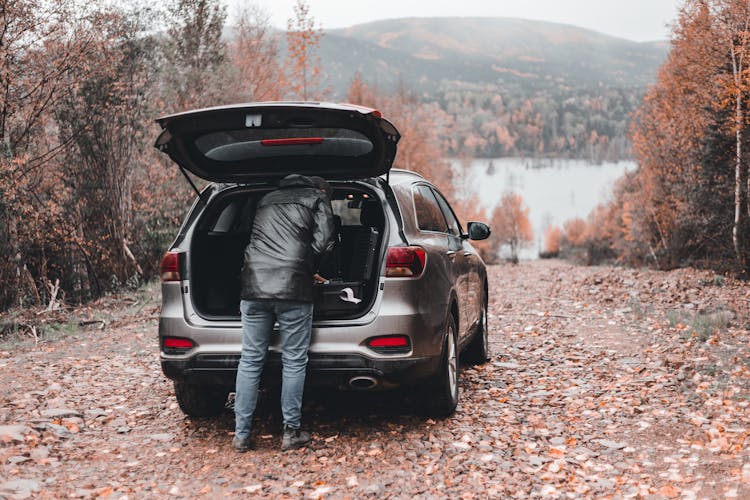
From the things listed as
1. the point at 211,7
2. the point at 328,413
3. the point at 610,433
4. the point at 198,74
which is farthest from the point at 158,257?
the point at 610,433

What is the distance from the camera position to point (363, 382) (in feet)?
15.4

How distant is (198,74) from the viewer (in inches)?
859

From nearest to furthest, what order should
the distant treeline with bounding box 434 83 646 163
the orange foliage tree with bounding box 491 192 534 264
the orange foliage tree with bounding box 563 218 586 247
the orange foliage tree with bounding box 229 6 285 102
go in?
the orange foliage tree with bounding box 229 6 285 102
the orange foliage tree with bounding box 491 192 534 264
the orange foliage tree with bounding box 563 218 586 247
the distant treeline with bounding box 434 83 646 163

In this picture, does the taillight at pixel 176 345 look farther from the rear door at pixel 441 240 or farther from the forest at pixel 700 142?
the forest at pixel 700 142

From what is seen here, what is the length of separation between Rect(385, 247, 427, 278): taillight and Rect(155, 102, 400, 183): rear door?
0.72m

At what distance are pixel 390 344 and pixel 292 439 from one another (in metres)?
1.01

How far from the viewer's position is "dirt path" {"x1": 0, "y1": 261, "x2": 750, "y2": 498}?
13.9 feet

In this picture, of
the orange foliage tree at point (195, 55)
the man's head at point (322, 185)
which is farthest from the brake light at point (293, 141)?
the orange foliage tree at point (195, 55)

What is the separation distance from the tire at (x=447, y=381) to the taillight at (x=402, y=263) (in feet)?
2.31

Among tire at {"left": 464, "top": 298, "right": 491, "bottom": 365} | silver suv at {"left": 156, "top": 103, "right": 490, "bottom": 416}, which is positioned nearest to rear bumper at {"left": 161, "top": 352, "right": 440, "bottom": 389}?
silver suv at {"left": 156, "top": 103, "right": 490, "bottom": 416}

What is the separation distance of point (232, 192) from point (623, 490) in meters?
3.54

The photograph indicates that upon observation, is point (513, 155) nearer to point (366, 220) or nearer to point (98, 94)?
point (98, 94)

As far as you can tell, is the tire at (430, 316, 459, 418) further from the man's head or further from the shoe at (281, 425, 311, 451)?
the man's head

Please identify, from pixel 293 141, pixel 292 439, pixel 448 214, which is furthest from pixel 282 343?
pixel 448 214
